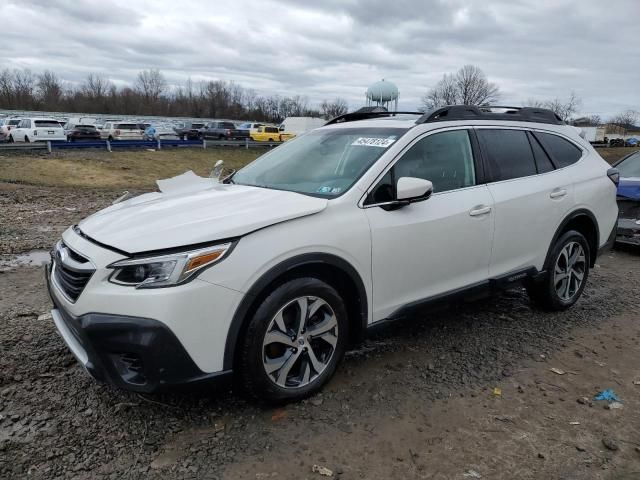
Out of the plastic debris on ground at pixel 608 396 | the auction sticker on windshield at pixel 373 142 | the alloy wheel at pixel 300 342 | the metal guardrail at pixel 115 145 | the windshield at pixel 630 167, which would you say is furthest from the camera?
the metal guardrail at pixel 115 145

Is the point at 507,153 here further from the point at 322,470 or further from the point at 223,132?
the point at 223,132

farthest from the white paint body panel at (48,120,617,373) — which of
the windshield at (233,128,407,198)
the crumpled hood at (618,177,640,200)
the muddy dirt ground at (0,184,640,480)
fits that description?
the crumpled hood at (618,177,640,200)

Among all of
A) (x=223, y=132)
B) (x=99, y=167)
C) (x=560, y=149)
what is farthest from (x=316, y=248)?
(x=223, y=132)

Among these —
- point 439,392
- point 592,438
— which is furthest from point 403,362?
point 592,438

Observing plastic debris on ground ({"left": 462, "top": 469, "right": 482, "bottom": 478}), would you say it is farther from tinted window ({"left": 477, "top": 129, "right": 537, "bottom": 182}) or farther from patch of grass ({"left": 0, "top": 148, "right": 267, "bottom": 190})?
patch of grass ({"left": 0, "top": 148, "right": 267, "bottom": 190})

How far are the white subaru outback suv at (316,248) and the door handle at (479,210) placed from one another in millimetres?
12

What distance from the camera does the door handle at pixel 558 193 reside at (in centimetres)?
438

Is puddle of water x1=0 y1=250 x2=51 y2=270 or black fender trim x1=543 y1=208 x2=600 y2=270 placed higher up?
black fender trim x1=543 y1=208 x2=600 y2=270

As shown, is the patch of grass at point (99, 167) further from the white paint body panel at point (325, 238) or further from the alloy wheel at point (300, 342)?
the alloy wheel at point (300, 342)

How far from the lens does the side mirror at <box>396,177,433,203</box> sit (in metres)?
3.17

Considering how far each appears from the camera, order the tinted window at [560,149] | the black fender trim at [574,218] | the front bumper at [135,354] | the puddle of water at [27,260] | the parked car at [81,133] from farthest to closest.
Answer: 1. the parked car at [81,133]
2. the puddle of water at [27,260]
3. the tinted window at [560,149]
4. the black fender trim at [574,218]
5. the front bumper at [135,354]

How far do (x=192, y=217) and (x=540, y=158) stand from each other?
3.22m

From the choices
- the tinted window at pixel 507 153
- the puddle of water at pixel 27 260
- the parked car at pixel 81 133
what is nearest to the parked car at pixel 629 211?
the tinted window at pixel 507 153

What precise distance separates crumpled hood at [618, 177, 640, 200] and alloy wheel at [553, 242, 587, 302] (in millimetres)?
3345
